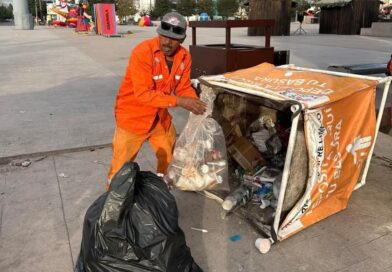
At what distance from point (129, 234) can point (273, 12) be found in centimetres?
1977

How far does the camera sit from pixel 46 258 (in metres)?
2.51

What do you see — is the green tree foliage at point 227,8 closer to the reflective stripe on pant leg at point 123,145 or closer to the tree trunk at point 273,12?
the tree trunk at point 273,12

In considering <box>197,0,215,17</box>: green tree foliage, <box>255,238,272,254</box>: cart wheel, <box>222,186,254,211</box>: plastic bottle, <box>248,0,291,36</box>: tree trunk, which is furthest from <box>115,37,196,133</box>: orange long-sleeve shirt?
<box>197,0,215,17</box>: green tree foliage

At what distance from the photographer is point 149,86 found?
8.83 ft

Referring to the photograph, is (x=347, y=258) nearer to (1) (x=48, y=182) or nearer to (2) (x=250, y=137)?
(2) (x=250, y=137)

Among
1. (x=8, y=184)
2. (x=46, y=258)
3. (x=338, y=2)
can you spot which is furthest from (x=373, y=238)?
(x=338, y=2)

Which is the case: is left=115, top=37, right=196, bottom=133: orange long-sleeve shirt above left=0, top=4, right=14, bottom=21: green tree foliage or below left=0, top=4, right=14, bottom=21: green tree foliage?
below

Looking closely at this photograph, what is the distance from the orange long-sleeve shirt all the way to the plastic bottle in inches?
30.5

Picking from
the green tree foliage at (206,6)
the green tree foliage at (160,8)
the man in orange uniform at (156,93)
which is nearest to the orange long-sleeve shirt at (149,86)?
the man in orange uniform at (156,93)

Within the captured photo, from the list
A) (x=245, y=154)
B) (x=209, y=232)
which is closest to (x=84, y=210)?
(x=209, y=232)

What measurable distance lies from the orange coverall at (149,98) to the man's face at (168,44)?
45mm

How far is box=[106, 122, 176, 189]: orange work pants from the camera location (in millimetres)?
2951

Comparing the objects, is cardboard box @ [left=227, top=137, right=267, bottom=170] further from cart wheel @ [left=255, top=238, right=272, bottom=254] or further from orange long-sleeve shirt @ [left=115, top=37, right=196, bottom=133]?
cart wheel @ [left=255, top=238, right=272, bottom=254]

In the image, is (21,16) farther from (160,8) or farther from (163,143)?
(163,143)
